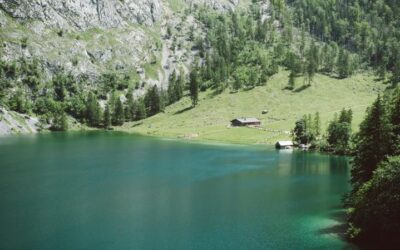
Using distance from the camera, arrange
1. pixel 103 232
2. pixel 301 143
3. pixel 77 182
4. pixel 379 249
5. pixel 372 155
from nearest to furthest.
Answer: pixel 379 249 < pixel 103 232 < pixel 372 155 < pixel 77 182 < pixel 301 143

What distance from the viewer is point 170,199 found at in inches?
3506

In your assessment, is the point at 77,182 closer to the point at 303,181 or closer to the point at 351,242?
the point at 303,181

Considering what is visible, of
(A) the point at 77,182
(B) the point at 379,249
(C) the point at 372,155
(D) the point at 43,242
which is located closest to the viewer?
(B) the point at 379,249

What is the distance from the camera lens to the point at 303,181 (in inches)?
4190

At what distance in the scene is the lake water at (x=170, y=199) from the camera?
65312 mm

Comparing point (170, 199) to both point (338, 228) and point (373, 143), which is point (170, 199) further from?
point (373, 143)

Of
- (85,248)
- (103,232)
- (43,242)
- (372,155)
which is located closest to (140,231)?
(103,232)

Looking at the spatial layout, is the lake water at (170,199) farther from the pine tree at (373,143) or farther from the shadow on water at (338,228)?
the pine tree at (373,143)

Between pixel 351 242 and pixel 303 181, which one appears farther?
pixel 303 181

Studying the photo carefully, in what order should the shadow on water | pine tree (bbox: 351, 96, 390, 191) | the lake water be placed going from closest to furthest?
the lake water
the shadow on water
pine tree (bbox: 351, 96, 390, 191)

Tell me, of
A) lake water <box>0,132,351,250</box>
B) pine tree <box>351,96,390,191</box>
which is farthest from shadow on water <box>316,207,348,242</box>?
pine tree <box>351,96,390,191</box>

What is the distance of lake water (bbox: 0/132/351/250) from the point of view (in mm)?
65312

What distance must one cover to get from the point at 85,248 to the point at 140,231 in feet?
32.7

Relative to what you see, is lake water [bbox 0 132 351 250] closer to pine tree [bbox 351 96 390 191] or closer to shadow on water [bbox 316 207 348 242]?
shadow on water [bbox 316 207 348 242]
